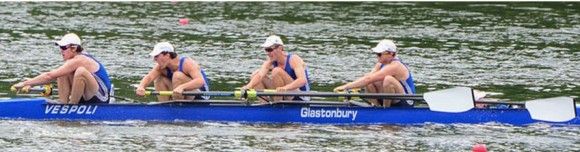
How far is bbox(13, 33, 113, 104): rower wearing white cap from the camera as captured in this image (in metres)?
22.0

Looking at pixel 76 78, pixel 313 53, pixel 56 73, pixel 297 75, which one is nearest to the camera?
pixel 56 73

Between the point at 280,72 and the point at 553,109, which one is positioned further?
the point at 280,72

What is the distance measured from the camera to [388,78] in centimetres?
2241

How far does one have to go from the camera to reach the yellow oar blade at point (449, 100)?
22.0 m

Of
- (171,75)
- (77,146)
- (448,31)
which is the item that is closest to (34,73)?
(171,75)

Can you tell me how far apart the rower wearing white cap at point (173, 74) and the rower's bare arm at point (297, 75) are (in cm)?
138

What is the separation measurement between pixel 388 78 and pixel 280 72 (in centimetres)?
176

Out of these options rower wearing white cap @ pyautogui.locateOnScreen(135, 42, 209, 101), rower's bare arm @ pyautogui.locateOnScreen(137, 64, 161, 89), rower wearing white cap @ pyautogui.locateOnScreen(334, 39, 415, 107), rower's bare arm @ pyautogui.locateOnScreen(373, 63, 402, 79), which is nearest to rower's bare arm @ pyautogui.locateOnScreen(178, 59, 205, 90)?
rower wearing white cap @ pyautogui.locateOnScreen(135, 42, 209, 101)

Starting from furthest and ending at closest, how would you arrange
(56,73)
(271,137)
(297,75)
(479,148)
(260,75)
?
(260,75) → (297,75) → (56,73) → (271,137) → (479,148)

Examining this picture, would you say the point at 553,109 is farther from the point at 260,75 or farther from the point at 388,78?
the point at 260,75

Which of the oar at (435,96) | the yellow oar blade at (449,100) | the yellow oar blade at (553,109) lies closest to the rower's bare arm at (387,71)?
the oar at (435,96)

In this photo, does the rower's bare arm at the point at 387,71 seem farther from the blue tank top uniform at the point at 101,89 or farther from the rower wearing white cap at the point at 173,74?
the blue tank top uniform at the point at 101,89

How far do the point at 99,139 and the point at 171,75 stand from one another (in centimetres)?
231

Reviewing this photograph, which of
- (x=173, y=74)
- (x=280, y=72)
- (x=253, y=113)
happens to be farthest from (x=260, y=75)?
(x=173, y=74)
